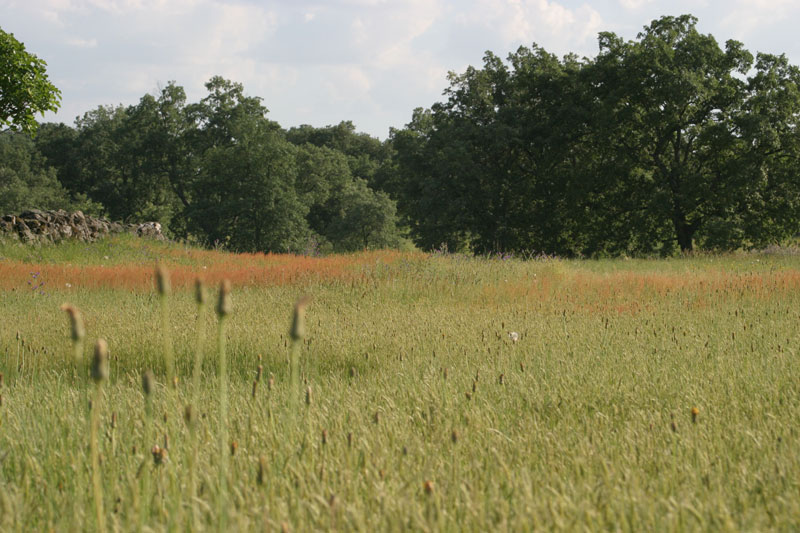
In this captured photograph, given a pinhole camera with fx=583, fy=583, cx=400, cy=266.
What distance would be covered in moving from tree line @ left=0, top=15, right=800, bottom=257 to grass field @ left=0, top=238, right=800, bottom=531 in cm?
1645

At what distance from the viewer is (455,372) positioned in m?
4.07

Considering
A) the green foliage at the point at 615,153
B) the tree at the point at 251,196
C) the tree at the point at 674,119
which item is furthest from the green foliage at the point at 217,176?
the tree at the point at 674,119

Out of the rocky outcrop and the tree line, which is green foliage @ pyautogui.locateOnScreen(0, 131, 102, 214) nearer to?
the tree line

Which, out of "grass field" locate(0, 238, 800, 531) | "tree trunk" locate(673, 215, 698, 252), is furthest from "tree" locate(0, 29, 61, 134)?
"tree trunk" locate(673, 215, 698, 252)

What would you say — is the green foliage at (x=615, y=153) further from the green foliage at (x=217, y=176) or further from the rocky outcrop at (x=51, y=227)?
the rocky outcrop at (x=51, y=227)

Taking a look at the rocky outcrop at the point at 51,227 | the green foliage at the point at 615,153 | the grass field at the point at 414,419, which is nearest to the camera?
the grass field at the point at 414,419

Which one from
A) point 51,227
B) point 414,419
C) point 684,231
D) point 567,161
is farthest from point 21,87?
point 684,231

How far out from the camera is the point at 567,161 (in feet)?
90.4

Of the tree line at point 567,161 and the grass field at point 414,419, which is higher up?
the tree line at point 567,161

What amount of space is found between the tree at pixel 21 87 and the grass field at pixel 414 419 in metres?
9.71

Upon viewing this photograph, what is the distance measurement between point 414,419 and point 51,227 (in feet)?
63.8

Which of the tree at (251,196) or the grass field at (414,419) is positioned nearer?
the grass field at (414,419)

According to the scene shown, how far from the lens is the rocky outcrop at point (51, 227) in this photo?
1795 centimetres

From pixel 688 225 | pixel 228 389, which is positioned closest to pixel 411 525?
pixel 228 389
